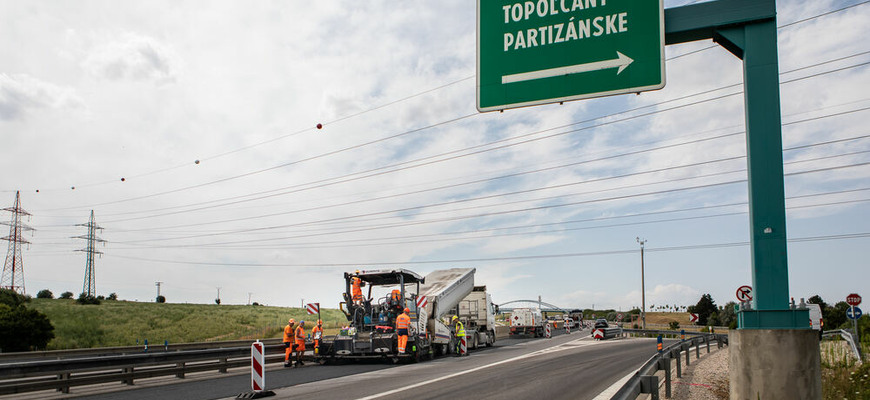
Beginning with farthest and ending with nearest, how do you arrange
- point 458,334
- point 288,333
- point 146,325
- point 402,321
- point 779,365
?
point 146,325 → point 458,334 → point 402,321 → point 288,333 → point 779,365

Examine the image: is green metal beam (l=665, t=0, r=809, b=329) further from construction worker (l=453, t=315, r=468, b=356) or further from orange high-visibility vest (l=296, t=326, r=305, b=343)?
construction worker (l=453, t=315, r=468, b=356)

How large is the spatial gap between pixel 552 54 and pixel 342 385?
891cm

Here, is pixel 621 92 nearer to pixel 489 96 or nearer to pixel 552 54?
pixel 552 54

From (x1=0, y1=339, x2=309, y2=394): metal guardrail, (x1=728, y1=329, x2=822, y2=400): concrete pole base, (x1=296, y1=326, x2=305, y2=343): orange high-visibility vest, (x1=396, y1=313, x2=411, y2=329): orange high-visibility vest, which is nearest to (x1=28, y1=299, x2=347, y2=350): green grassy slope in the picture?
(x1=296, y1=326, x2=305, y2=343): orange high-visibility vest

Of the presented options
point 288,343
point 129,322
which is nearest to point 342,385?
point 288,343

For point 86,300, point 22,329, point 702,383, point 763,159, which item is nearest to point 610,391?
point 702,383

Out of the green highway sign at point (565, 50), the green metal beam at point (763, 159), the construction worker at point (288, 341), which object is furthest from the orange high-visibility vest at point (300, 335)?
the green metal beam at point (763, 159)

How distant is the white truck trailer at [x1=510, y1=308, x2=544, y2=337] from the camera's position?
44531 millimetres

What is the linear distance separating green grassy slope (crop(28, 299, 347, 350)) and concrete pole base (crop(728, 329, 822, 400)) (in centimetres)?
3184

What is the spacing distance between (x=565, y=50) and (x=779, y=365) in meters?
4.42

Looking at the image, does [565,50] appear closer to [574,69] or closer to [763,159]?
[574,69]

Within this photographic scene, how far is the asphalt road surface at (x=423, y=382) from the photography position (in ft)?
39.7

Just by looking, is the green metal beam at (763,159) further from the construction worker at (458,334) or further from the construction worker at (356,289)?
the construction worker at (458,334)

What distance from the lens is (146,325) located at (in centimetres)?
4353
